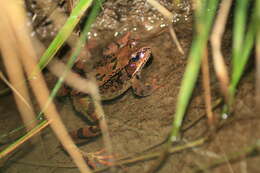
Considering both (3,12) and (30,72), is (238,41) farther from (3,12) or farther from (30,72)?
(3,12)

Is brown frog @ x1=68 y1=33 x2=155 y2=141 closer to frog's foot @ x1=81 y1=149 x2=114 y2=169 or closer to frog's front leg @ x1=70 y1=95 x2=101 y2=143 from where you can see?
frog's front leg @ x1=70 y1=95 x2=101 y2=143

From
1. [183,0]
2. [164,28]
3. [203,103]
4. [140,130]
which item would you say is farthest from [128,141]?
[183,0]

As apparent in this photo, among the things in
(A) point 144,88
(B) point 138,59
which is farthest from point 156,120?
(B) point 138,59

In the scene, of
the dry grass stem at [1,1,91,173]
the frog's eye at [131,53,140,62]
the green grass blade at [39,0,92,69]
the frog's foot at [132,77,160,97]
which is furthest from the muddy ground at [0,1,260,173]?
the green grass blade at [39,0,92,69]

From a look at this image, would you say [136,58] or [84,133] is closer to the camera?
[84,133]

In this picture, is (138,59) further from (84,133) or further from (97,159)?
(97,159)

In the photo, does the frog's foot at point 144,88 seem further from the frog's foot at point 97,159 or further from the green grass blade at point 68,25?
the green grass blade at point 68,25

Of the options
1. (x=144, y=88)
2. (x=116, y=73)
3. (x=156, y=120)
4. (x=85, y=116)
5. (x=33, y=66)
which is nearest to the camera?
(x=33, y=66)

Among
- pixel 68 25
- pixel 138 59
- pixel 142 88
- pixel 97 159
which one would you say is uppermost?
pixel 68 25
